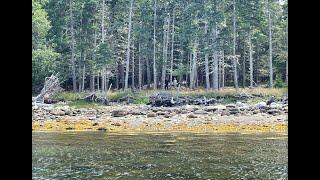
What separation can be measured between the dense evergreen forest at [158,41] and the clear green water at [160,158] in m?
17.3

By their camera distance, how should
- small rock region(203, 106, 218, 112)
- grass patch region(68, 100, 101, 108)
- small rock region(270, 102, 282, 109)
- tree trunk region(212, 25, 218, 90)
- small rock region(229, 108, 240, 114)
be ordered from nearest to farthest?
small rock region(229, 108, 240, 114), small rock region(270, 102, 282, 109), small rock region(203, 106, 218, 112), grass patch region(68, 100, 101, 108), tree trunk region(212, 25, 218, 90)

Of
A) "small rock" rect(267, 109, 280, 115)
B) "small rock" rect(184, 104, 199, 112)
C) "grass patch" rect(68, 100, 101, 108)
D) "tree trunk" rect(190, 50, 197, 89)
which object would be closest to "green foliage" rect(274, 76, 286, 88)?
"tree trunk" rect(190, 50, 197, 89)

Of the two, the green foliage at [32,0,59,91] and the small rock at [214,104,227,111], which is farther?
the green foliage at [32,0,59,91]

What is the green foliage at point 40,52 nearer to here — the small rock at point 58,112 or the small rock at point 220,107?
the small rock at point 58,112

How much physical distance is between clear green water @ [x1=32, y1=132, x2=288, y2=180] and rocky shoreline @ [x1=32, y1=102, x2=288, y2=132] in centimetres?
466

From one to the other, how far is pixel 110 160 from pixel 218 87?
2247 centimetres

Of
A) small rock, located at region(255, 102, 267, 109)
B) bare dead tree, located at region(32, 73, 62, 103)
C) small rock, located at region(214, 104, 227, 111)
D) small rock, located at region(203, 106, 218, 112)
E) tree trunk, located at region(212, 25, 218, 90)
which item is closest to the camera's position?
small rock, located at region(255, 102, 267, 109)

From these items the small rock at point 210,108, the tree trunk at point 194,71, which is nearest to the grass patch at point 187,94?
the tree trunk at point 194,71

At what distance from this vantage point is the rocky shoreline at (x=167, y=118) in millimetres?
24466

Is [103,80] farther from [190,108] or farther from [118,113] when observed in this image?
[190,108]

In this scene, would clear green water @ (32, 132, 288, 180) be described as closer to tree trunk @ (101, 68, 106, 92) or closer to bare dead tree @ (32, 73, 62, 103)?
bare dead tree @ (32, 73, 62, 103)

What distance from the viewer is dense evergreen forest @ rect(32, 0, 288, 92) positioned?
1436 inches

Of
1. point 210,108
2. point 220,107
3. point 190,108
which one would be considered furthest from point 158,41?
point 210,108

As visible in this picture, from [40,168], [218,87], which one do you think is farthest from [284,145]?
[218,87]
